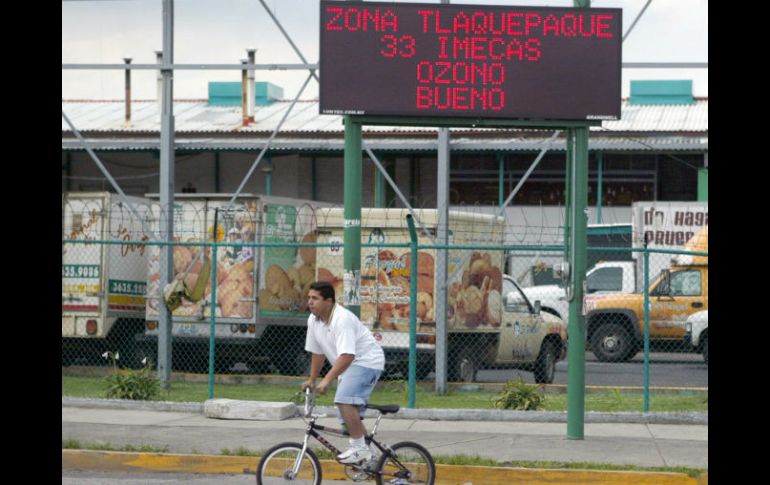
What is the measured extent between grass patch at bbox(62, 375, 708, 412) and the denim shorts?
5.94 meters

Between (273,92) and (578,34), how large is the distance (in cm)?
3073

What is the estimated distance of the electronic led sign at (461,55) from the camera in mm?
12984

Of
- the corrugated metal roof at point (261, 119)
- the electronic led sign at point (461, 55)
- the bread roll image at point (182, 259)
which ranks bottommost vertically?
the bread roll image at point (182, 259)

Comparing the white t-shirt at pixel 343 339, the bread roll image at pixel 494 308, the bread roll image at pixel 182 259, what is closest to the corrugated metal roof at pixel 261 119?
the bread roll image at pixel 182 259

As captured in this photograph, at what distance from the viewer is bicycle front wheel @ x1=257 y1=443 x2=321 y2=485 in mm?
9977

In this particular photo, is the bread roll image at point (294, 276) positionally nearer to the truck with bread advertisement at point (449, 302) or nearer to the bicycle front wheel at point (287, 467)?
the truck with bread advertisement at point (449, 302)

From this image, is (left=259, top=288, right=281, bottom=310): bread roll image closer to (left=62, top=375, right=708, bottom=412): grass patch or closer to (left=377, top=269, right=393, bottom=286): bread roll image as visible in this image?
(left=62, top=375, right=708, bottom=412): grass patch

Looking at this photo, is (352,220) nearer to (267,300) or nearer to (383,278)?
(383,278)

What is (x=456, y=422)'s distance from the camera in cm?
1533

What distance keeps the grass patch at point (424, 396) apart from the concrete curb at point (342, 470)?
14.3ft
